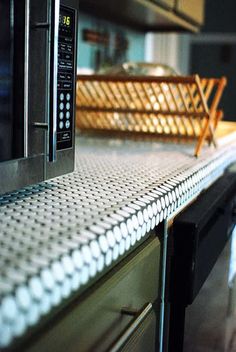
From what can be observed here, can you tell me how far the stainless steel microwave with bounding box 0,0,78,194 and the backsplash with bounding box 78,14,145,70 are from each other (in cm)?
114

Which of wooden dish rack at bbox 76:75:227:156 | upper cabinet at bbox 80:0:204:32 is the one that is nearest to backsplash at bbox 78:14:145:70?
upper cabinet at bbox 80:0:204:32

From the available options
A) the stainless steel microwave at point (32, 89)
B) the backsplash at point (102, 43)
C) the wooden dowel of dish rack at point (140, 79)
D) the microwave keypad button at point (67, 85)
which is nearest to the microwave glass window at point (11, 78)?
the stainless steel microwave at point (32, 89)

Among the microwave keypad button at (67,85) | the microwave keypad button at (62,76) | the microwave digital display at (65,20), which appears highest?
the microwave digital display at (65,20)

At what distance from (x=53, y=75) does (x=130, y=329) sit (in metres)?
0.32

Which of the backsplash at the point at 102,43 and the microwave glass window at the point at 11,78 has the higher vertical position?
the backsplash at the point at 102,43

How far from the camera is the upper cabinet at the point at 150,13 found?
1641 millimetres

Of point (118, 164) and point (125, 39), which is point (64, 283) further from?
point (125, 39)

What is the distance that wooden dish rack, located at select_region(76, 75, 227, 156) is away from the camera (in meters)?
1.20

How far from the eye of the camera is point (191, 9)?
2072 mm

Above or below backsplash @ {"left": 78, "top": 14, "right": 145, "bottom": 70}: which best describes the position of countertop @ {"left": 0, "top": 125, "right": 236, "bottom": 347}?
below

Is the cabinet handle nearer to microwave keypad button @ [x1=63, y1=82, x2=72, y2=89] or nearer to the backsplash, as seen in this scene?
microwave keypad button @ [x1=63, y1=82, x2=72, y2=89]

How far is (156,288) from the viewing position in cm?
76

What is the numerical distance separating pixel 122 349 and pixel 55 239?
0.64 feet

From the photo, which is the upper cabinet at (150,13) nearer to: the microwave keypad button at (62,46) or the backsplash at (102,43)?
the backsplash at (102,43)
